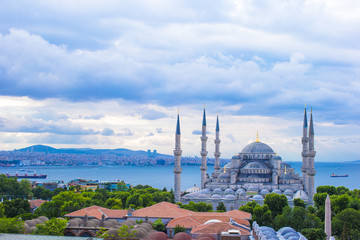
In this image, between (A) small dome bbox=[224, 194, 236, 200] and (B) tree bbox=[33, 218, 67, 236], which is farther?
(A) small dome bbox=[224, 194, 236, 200]

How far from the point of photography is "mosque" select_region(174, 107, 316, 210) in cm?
5191

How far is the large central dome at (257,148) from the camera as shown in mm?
64750

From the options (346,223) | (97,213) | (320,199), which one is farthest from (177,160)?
Result: (346,223)

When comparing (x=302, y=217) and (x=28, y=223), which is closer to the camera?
(x=28, y=223)

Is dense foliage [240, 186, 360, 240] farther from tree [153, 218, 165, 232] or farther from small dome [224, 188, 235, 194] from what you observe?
small dome [224, 188, 235, 194]

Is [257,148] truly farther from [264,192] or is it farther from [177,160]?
[177,160]

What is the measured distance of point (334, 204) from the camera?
1601 inches

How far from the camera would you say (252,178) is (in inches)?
2340

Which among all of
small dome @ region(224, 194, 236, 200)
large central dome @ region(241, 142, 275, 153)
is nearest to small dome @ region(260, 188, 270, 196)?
small dome @ region(224, 194, 236, 200)

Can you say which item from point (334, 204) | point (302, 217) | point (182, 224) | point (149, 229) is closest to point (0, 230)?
point (149, 229)

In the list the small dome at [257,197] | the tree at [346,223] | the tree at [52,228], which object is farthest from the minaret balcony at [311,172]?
the tree at [52,228]

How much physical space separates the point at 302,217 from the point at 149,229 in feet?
40.4

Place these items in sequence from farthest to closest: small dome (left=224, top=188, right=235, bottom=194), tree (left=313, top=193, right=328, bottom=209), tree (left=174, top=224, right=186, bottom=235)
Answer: small dome (left=224, top=188, right=235, bottom=194), tree (left=313, top=193, right=328, bottom=209), tree (left=174, top=224, right=186, bottom=235)

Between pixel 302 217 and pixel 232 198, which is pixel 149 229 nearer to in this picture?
pixel 302 217
